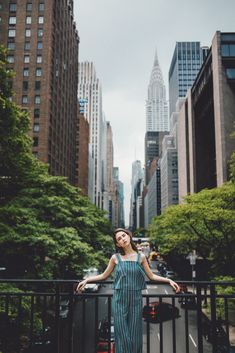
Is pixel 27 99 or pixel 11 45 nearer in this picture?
pixel 27 99

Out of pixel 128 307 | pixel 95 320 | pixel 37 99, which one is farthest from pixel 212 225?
pixel 37 99

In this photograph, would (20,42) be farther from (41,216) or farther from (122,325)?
(122,325)

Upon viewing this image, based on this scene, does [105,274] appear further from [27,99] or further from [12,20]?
[12,20]

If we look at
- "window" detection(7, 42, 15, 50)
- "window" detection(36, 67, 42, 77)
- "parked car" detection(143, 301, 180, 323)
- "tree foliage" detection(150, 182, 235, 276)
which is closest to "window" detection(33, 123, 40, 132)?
"window" detection(36, 67, 42, 77)

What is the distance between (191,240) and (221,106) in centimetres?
2297

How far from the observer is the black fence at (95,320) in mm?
4645

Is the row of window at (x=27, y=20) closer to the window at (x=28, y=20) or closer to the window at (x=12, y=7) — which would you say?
the window at (x=28, y=20)

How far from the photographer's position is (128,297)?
3895 millimetres

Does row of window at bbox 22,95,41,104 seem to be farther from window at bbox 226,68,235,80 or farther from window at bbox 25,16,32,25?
window at bbox 226,68,235,80

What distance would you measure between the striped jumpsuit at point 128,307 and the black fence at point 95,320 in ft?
1.81

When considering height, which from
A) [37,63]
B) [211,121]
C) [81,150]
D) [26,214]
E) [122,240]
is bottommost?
[122,240]

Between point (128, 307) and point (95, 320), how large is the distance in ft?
3.31

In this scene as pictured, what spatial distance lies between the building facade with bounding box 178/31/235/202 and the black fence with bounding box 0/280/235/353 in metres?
16.3

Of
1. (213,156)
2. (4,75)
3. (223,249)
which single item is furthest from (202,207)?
(213,156)
